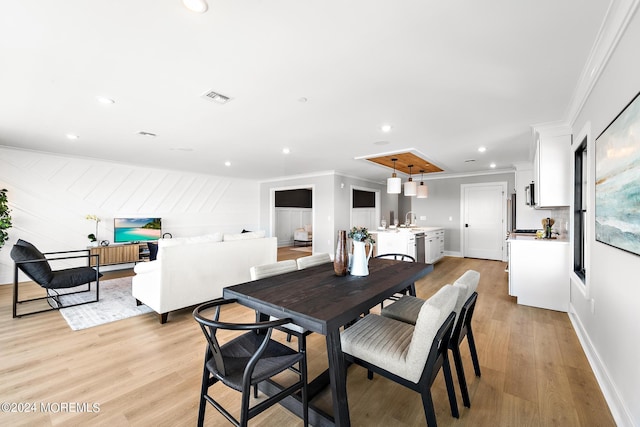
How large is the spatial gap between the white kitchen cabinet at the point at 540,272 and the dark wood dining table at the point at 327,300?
222 centimetres

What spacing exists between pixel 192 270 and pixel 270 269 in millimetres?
1533

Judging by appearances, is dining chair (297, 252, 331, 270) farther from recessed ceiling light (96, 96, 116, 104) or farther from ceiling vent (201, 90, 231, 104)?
recessed ceiling light (96, 96, 116, 104)

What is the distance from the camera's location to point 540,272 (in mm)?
3490

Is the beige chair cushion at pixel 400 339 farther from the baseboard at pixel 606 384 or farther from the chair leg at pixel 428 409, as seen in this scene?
the baseboard at pixel 606 384

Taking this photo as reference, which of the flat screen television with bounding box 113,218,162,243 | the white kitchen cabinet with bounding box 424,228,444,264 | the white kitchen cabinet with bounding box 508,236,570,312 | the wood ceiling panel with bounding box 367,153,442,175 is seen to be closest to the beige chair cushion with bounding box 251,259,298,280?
the white kitchen cabinet with bounding box 508,236,570,312

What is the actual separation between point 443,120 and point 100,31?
329cm

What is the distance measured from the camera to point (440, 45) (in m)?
1.85

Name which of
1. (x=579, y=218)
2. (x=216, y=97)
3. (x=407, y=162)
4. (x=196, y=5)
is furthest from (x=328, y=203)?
(x=196, y=5)

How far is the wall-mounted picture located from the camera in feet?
4.61

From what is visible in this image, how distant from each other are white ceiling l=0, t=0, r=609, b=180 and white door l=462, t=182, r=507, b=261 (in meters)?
3.47

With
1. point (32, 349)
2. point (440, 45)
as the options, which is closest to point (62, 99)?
point (32, 349)

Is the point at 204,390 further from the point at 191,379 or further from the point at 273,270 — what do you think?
the point at 273,270

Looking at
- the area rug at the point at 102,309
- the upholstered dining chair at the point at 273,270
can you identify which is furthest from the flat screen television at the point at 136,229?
the upholstered dining chair at the point at 273,270

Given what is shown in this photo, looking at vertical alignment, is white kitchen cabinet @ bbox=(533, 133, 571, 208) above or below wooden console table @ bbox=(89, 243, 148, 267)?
above
